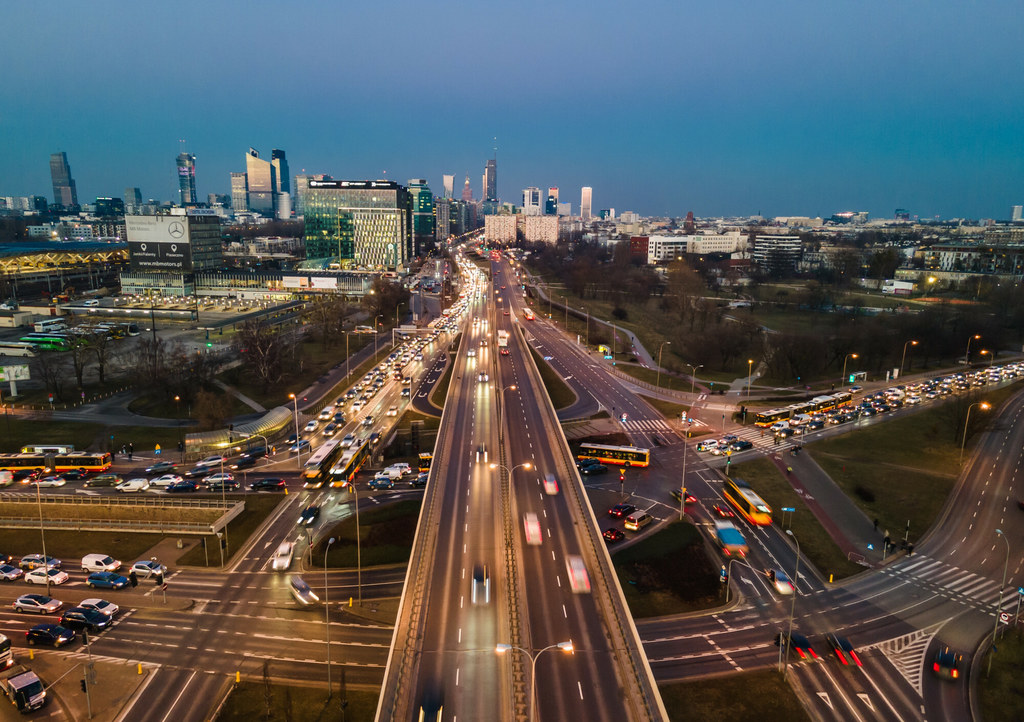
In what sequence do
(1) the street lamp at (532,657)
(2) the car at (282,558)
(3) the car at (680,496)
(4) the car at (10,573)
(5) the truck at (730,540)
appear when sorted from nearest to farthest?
1. (1) the street lamp at (532,657)
2. (4) the car at (10,573)
3. (2) the car at (282,558)
4. (5) the truck at (730,540)
5. (3) the car at (680,496)

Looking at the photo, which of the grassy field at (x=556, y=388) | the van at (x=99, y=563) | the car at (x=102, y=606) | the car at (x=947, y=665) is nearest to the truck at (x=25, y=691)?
the car at (x=102, y=606)

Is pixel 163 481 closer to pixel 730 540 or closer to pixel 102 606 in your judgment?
pixel 102 606

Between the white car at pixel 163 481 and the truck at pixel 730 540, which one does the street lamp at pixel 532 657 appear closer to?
the truck at pixel 730 540

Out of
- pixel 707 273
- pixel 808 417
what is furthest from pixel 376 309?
pixel 707 273

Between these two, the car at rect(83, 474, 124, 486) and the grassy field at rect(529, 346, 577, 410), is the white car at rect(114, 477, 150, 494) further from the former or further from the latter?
the grassy field at rect(529, 346, 577, 410)

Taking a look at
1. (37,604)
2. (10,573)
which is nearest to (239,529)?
(37,604)

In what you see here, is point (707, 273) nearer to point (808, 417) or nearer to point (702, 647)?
point (808, 417)

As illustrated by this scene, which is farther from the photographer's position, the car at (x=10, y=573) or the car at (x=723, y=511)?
the car at (x=723, y=511)
